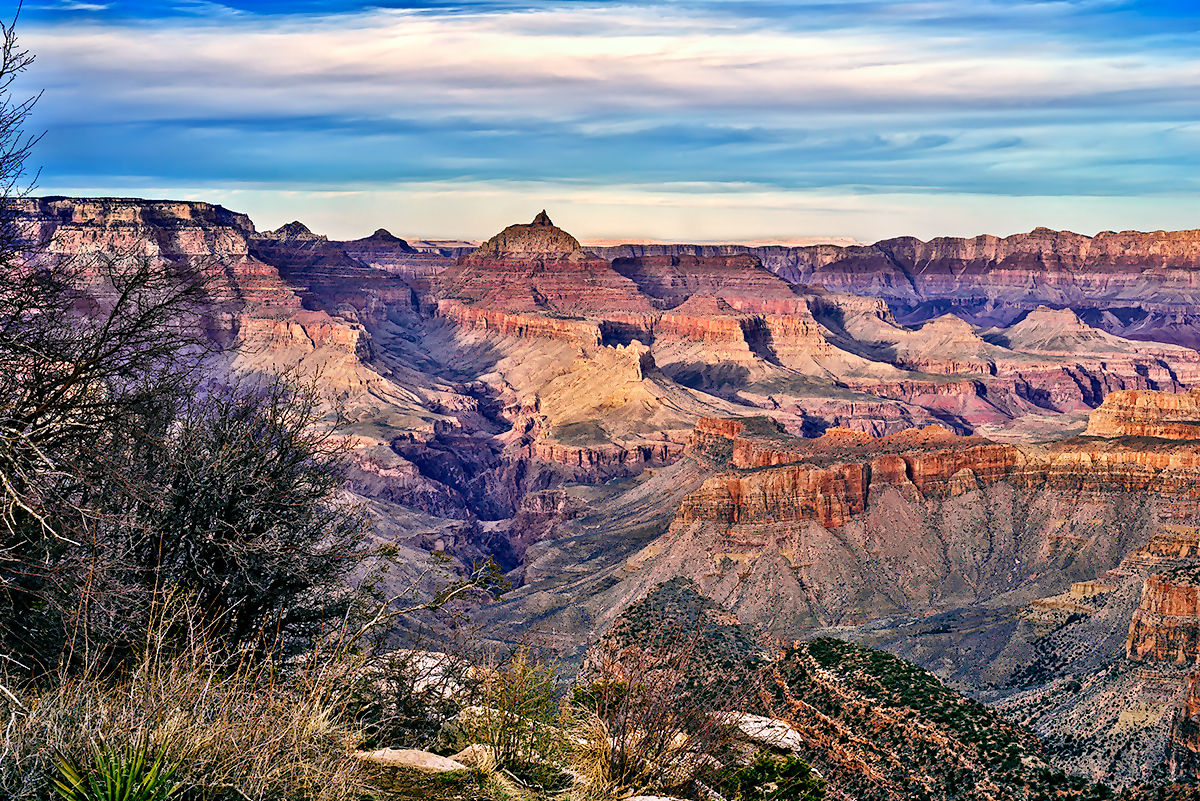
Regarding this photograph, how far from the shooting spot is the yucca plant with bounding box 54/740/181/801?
439 inches

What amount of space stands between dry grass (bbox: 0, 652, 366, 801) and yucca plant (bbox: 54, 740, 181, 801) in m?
0.12

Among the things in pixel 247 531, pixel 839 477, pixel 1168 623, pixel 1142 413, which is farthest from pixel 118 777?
pixel 1142 413

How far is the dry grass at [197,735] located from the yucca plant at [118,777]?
12 centimetres

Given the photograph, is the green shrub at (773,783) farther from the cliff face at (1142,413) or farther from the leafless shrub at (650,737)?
the cliff face at (1142,413)

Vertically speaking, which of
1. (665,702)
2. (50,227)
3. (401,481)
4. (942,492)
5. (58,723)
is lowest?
(401,481)

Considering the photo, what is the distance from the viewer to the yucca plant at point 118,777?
11.2 m

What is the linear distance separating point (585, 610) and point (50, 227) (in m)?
157

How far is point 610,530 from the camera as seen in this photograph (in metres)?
109

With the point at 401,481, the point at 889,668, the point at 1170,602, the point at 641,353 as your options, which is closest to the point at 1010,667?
the point at 1170,602

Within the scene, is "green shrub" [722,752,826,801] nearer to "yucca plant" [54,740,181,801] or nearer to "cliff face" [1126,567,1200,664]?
"yucca plant" [54,740,181,801]

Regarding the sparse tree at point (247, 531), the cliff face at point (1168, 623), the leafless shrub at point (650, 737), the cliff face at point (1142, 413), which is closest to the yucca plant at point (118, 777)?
the sparse tree at point (247, 531)

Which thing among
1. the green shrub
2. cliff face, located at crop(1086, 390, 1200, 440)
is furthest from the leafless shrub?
cliff face, located at crop(1086, 390, 1200, 440)

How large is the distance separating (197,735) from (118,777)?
953 millimetres

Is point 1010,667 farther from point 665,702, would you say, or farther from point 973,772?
point 665,702
